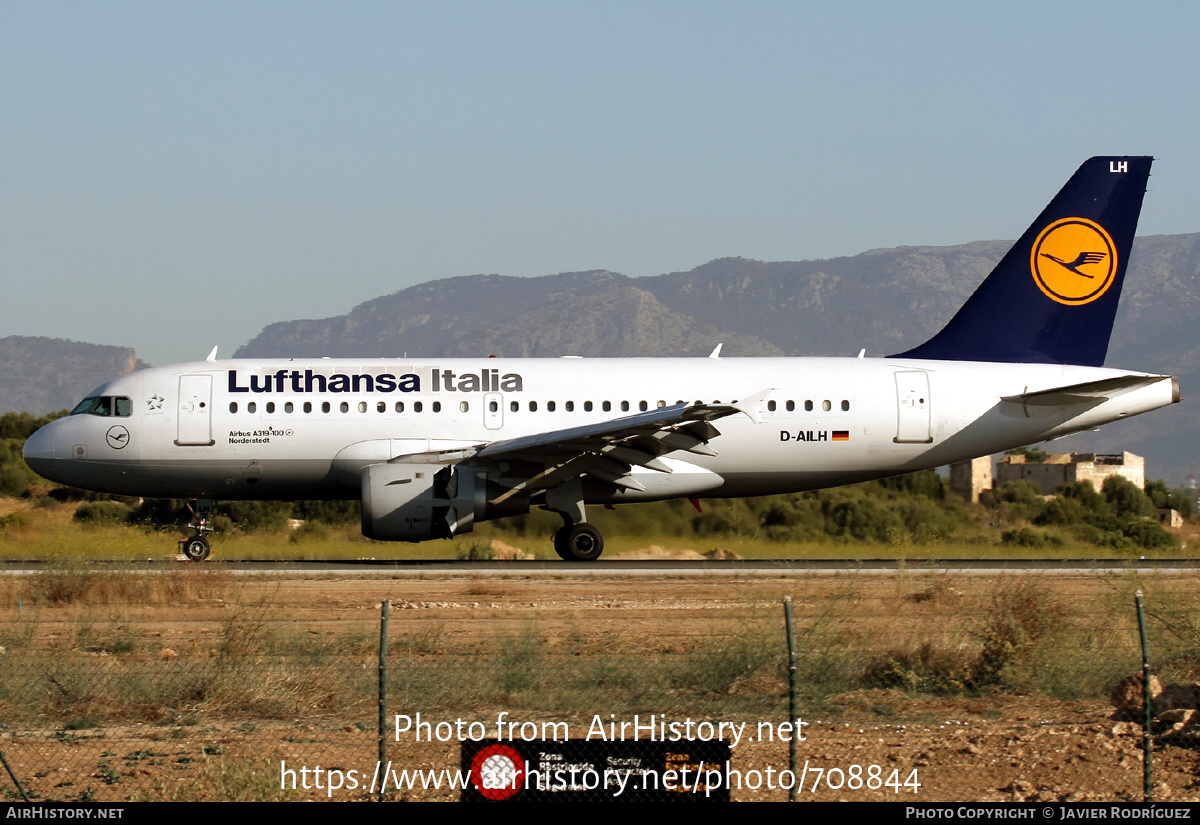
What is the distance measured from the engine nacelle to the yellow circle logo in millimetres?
12123

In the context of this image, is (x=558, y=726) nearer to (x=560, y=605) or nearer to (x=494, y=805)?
(x=494, y=805)

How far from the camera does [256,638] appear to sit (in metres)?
13.6

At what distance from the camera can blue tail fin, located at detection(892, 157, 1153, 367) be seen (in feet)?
85.9

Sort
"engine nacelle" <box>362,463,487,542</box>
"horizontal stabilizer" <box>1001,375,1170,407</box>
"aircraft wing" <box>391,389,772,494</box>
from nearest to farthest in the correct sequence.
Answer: "aircraft wing" <box>391,389,772,494</box> → "engine nacelle" <box>362,463,487,542</box> → "horizontal stabilizer" <box>1001,375,1170,407</box>

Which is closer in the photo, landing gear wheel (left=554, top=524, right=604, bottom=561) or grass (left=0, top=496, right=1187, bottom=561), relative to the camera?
landing gear wheel (left=554, top=524, right=604, bottom=561)

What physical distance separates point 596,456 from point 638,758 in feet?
52.2

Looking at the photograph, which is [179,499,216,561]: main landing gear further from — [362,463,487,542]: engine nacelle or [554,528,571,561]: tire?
[554,528,571,561]: tire

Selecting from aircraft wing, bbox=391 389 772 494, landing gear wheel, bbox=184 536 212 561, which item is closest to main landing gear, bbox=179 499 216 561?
landing gear wheel, bbox=184 536 212 561

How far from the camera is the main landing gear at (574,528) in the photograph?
24359 mm

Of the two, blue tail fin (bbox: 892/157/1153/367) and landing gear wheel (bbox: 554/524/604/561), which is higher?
blue tail fin (bbox: 892/157/1153/367)

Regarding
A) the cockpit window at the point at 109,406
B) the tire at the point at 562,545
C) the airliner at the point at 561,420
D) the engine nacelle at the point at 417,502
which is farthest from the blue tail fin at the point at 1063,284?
the cockpit window at the point at 109,406

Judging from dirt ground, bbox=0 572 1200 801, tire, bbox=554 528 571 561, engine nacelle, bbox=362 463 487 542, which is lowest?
dirt ground, bbox=0 572 1200 801

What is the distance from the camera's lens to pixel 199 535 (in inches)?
977

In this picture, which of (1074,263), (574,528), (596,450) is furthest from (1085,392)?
(574,528)
